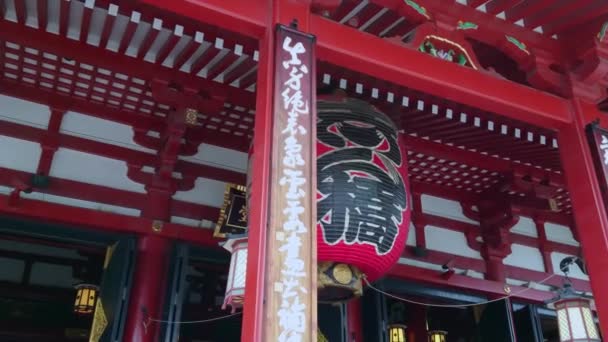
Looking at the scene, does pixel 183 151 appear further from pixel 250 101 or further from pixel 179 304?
pixel 179 304

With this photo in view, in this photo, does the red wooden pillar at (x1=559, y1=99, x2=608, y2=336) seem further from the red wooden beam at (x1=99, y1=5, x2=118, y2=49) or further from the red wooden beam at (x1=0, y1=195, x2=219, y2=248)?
the red wooden beam at (x1=99, y1=5, x2=118, y2=49)

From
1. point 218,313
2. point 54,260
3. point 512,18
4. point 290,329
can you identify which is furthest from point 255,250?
point 54,260

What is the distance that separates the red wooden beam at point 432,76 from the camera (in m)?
3.61

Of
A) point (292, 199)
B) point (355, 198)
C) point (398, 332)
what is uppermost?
point (398, 332)

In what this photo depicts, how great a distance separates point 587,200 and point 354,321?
2.58 metres

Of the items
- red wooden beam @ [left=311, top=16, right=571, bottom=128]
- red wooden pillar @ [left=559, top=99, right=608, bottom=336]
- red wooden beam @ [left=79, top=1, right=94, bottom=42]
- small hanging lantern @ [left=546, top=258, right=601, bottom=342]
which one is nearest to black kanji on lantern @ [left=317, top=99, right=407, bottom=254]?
red wooden beam @ [left=311, top=16, right=571, bottom=128]

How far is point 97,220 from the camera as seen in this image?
4.90 metres

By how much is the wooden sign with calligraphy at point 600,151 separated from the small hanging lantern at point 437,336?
226 inches

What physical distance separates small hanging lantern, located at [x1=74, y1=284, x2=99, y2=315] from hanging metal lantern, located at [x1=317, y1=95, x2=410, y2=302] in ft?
13.4

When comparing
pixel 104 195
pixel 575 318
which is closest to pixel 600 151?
pixel 575 318

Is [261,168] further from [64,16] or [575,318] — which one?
[575,318]

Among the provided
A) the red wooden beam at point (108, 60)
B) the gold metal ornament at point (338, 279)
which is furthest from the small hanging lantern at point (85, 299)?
the gold metal ornament at point (338, 279)

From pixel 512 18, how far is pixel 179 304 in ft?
11.3

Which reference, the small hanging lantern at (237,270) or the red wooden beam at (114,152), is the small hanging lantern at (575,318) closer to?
the small hanging lantern at (237,270)
